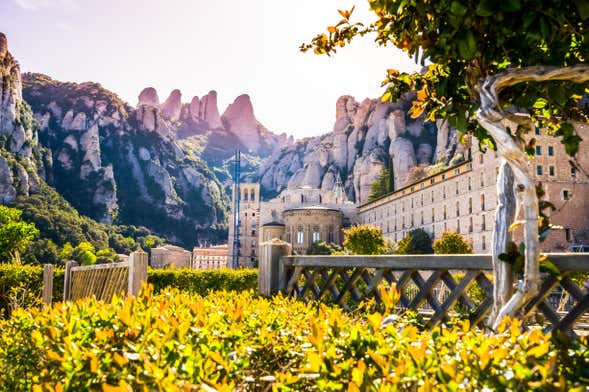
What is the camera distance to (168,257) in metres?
101

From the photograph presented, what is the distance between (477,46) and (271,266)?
458 centimetres

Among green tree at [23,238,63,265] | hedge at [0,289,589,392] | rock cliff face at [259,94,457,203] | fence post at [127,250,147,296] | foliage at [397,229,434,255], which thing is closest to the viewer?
hedge at [0,289,589,392]

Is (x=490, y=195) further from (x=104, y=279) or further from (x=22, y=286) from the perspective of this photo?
(x=104, y=279)

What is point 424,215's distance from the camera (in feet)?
222

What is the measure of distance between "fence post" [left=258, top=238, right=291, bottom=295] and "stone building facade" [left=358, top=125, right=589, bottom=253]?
1893 inches

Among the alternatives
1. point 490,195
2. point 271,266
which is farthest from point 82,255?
point 271,266

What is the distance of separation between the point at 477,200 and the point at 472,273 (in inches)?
2161

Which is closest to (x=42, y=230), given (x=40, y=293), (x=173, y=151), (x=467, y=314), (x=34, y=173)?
(x=34, y=173)

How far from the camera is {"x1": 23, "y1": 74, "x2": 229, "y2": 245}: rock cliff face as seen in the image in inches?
4680

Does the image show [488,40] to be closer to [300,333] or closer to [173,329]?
[300,333]

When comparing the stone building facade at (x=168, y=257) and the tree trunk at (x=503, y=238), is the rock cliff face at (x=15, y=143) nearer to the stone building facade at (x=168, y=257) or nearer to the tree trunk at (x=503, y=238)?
the stone building facade at (x=168, y=257)

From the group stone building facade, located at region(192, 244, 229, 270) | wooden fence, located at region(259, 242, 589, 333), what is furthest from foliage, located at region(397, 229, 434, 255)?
wooden fence, located at region(259, 242, 589, 333)

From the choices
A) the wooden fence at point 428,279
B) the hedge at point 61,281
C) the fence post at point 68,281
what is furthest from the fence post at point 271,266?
the fence post at point 68,281

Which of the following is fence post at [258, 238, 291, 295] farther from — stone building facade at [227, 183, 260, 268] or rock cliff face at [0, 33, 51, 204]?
rock cliff face at [0, 33, 51, 204]
